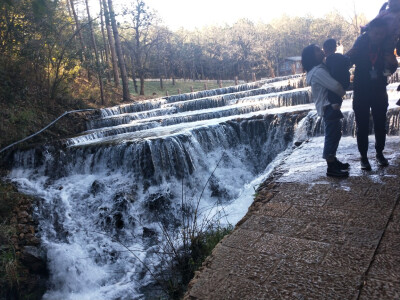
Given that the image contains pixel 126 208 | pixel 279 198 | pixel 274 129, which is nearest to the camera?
pixel 279 198

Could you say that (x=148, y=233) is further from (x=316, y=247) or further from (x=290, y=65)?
(x=290, y=65)

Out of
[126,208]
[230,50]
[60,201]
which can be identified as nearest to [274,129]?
[126,208]

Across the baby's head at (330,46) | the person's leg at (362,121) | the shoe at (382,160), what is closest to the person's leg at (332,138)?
the person's leg at (362,121)

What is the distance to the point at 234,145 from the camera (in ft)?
28.2

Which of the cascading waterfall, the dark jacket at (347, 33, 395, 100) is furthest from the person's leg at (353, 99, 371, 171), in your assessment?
the cascading waterfall

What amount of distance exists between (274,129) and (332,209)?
19.3ft

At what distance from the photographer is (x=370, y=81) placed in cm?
319

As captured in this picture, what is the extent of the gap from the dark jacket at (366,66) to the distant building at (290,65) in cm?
3736

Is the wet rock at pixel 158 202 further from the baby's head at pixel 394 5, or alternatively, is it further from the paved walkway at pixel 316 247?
the baby's head at pixel 394 5

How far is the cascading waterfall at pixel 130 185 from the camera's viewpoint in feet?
15.8

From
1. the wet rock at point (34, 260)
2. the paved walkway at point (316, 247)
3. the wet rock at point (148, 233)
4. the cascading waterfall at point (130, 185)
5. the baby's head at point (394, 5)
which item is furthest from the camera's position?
the wet rock at point (148, 233)

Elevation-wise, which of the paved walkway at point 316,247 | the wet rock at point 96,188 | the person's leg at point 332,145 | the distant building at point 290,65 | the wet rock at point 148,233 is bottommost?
the wet rock at point 148,233

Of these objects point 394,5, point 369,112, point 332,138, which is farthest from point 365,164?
point 394,5

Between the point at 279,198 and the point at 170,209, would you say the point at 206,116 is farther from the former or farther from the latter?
the point at 279,198
